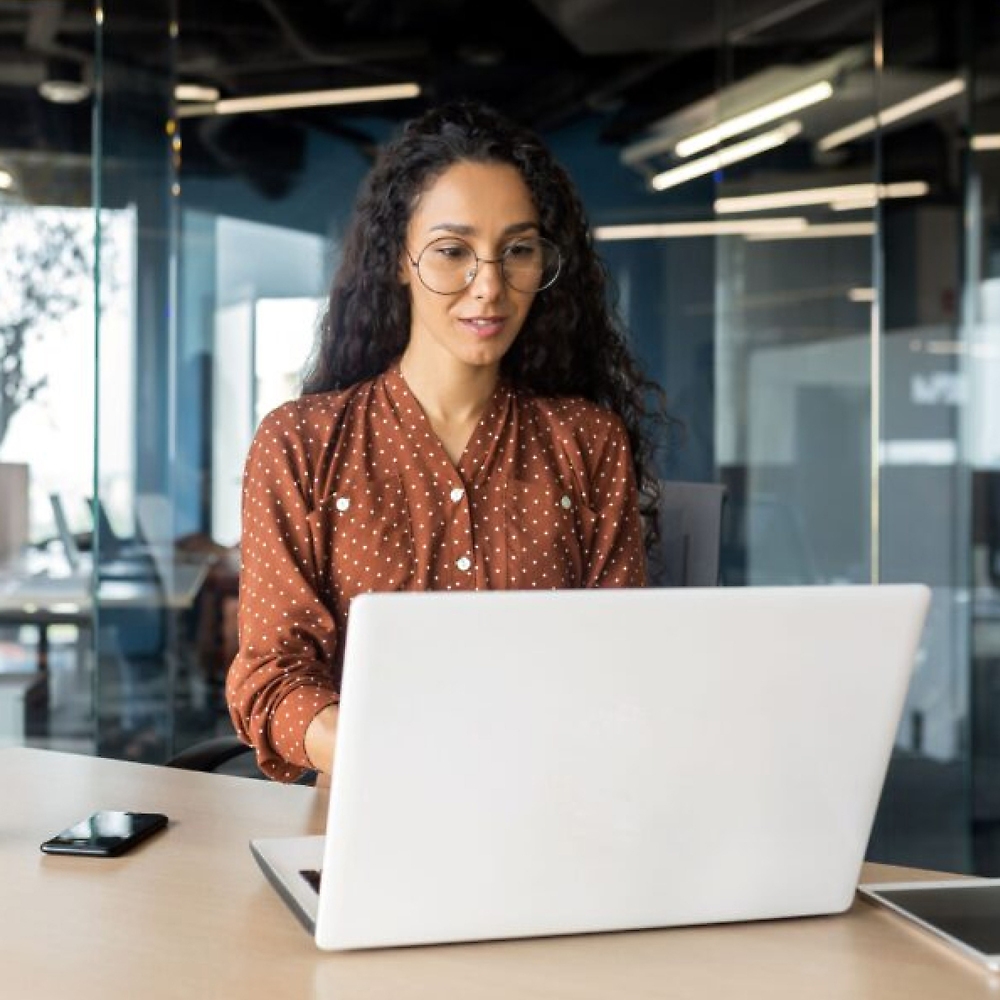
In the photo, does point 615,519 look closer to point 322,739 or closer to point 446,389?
point 446,389

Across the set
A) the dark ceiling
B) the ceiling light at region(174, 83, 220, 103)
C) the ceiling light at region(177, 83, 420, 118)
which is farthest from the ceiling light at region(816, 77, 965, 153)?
the ceiling light at region(174, 83, 220, 103)

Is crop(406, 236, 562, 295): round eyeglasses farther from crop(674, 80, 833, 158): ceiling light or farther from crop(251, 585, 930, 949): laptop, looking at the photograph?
crop(674, 80, 833, 158): ceiling light

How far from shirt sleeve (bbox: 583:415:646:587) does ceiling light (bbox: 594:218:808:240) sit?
2151mm

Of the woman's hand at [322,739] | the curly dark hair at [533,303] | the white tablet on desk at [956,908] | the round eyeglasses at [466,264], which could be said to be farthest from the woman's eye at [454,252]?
the white tablet on desk at [956,908]

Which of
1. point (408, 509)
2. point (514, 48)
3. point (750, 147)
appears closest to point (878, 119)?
point (750, 147)

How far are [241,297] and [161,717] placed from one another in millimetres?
1198

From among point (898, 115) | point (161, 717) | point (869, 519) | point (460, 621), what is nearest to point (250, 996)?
point (460, 621)

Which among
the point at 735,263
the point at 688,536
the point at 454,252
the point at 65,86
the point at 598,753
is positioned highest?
the point at 65,86

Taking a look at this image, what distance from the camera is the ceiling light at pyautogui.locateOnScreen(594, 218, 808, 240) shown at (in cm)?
461

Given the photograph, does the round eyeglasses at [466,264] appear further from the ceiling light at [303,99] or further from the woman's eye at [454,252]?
the ceiling light at [303,99]

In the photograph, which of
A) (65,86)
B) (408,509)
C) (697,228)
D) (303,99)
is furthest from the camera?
(697,228)

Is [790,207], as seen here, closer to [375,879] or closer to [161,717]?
[161,717]

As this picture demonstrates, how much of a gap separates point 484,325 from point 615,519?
15.7 inches

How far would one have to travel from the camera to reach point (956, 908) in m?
1.44
